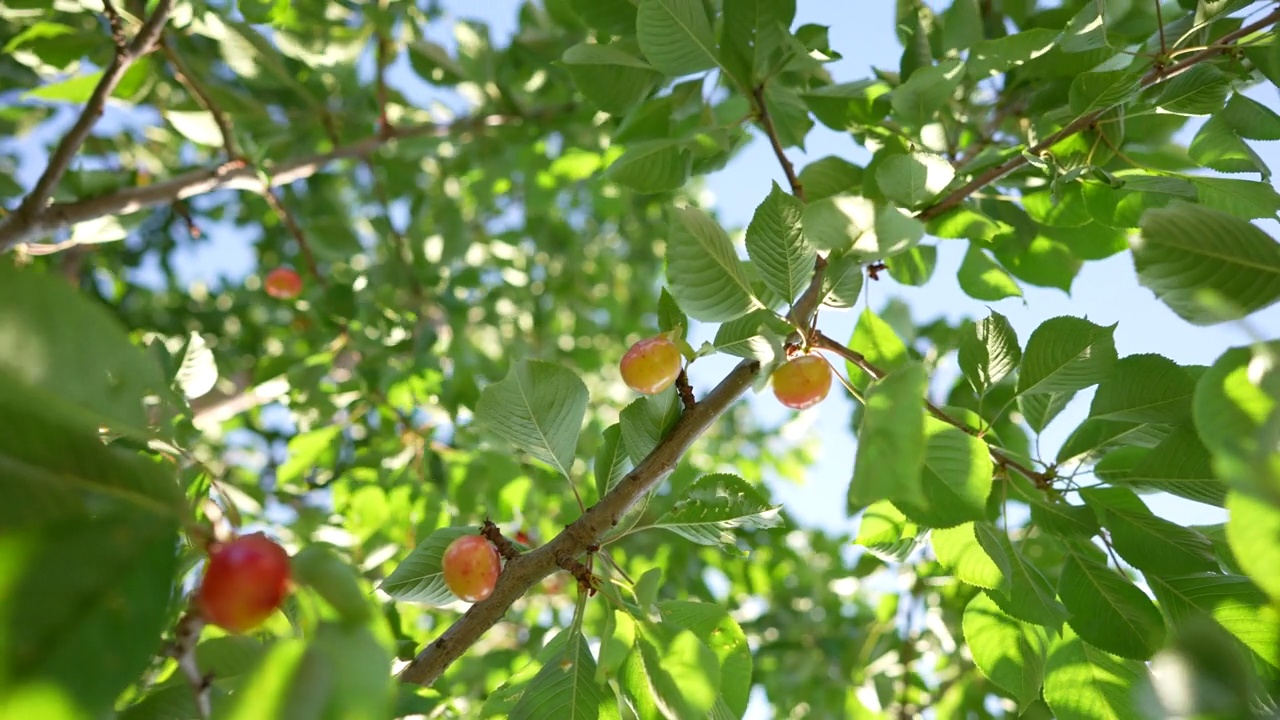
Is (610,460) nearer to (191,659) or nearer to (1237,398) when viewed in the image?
(191,659)

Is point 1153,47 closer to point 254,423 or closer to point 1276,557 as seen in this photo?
point 1276,557

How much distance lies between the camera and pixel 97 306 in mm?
497

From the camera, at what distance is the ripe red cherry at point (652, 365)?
1.03 m

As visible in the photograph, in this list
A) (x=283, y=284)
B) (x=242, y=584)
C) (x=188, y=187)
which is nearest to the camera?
(x=242, y=584)

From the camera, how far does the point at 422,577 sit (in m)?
1.09

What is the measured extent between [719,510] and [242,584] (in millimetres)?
653

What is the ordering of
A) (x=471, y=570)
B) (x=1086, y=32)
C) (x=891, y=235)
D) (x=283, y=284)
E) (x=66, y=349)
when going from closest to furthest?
(x=66, y=349), (x=891, y=235), (x=471, y=570), (x=1086, y=32), (x=283, y=284)

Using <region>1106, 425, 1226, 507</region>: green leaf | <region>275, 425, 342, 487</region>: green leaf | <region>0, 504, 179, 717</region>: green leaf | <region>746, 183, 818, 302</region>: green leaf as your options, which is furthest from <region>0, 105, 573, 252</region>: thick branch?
<region>1106, 425, 1226, 507</region>: green leaf

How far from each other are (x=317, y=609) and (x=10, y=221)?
138 centimetres

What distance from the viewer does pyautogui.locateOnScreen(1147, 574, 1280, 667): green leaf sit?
0.88m

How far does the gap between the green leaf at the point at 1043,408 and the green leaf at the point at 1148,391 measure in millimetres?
160

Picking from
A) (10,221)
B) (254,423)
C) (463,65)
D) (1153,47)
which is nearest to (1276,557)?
(1153,47)

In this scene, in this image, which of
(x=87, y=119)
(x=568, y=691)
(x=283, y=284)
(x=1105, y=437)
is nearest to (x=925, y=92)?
(x=1105, y=437)

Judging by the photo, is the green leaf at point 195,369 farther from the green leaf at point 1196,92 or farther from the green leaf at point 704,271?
the green leaf at point 1196,92
